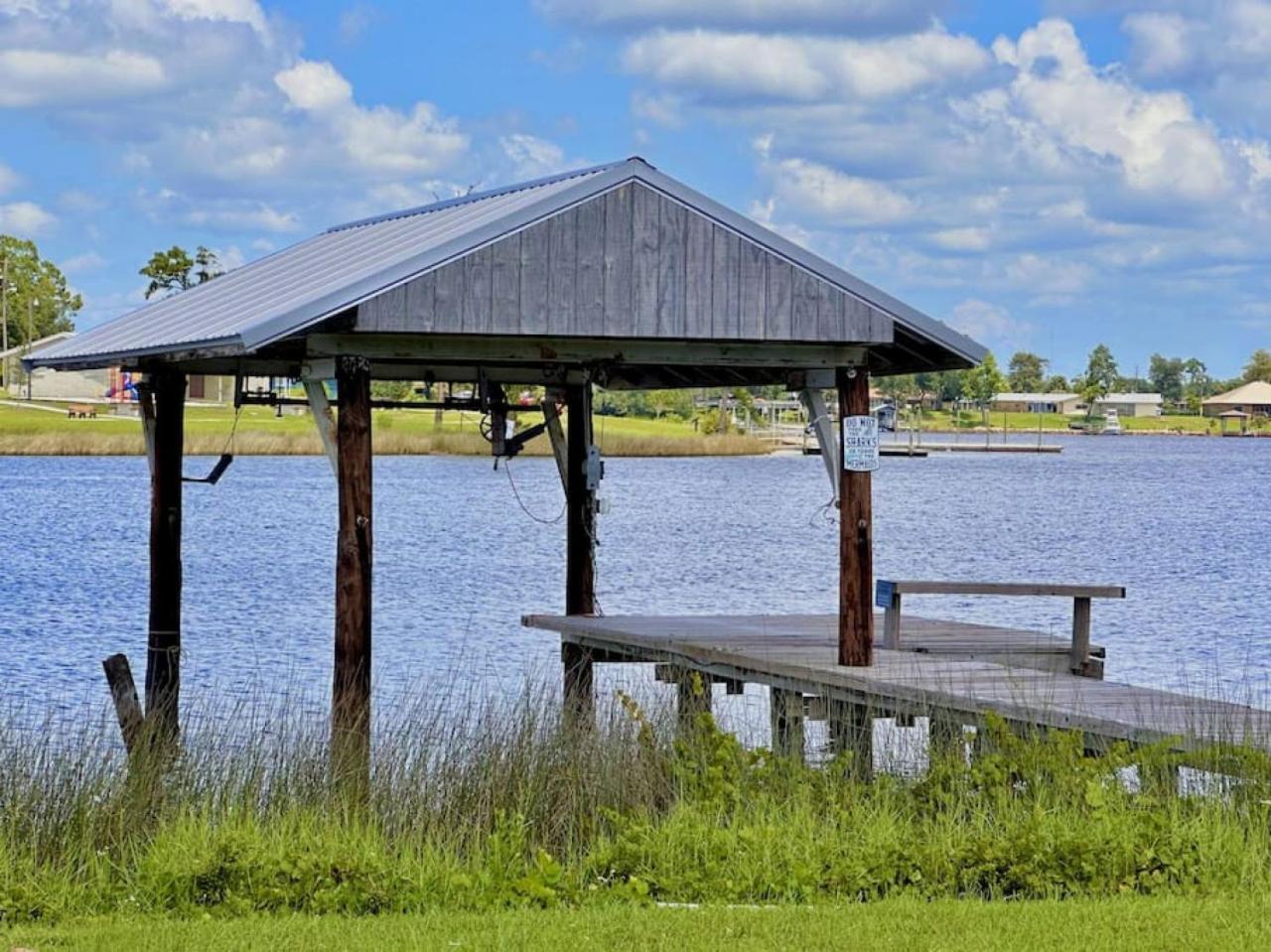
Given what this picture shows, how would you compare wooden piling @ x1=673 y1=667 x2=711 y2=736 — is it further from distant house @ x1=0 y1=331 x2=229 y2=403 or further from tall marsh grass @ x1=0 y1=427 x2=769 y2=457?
distant house @ x1=0 y1=331 x2=229 y2=403

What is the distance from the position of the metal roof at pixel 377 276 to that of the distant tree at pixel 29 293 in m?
108

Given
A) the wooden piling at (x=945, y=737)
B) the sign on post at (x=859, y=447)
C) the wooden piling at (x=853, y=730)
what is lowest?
the wooden piling at (x=853, y=730)

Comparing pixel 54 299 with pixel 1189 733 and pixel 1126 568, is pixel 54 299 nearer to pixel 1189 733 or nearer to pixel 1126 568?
pixel 1126 568

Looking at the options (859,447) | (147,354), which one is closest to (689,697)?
(859,447)

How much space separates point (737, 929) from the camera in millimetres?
8430

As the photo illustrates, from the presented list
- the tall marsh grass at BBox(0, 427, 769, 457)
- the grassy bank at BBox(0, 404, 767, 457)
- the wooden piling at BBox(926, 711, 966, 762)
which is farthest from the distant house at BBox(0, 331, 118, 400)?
the wooden piling at BBox(926, 711, 966, 762)

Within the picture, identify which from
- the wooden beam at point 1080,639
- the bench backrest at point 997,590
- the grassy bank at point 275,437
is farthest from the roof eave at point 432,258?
the grassy bank at point 275,437

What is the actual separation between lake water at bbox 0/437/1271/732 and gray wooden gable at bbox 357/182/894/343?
4361mm

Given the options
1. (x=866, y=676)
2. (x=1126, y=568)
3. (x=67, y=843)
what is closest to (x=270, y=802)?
(x=67, y=843)

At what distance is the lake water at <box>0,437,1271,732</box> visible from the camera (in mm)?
26109

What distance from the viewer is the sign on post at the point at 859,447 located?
13367mm

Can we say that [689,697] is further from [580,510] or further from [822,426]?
[580,510]

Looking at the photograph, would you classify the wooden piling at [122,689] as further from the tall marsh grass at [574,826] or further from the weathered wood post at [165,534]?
the tall marsh grass at [574,826]

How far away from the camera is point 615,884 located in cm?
923
